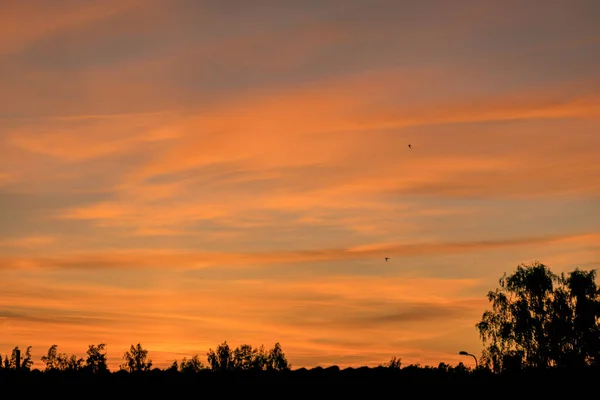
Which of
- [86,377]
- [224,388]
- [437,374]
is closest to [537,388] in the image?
[437,374]

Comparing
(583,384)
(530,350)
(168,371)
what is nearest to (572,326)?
(530,350)

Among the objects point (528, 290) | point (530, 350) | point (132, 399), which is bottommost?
point (132, 399)

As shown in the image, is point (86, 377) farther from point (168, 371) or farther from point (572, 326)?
point (572, 326)

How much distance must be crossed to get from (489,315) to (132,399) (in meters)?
52.7

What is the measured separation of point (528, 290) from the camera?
70.5m

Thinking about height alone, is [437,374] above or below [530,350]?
below

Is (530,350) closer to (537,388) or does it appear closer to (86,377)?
(537,388)

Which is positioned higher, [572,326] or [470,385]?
[572,326]

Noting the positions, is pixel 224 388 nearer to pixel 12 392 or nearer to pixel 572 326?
pixel 12 392

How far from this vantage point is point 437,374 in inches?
914

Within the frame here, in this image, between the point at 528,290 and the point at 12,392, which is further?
the point at 528,290

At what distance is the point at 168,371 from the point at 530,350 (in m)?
A: 52.0

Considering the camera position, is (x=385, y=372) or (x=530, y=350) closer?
(x=385, y=372)

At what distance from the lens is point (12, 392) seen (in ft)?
72.3
